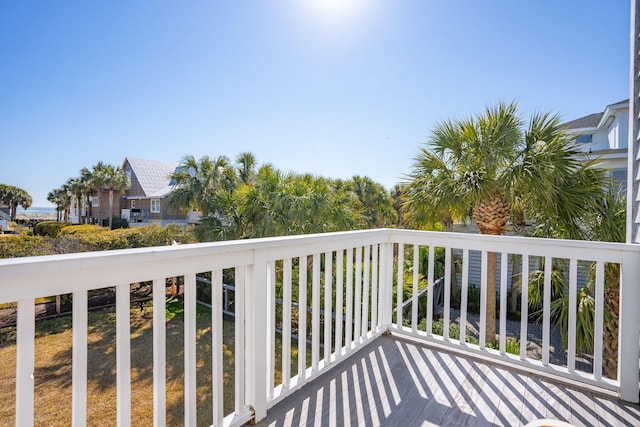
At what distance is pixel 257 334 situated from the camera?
5.24 ft

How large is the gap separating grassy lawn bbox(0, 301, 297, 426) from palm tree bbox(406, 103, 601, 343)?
395 centimetres

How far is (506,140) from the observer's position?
4555 millimetres

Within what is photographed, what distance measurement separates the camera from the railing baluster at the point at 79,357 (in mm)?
993

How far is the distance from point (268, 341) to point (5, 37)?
55.0 ft

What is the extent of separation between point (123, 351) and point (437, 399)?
5.37 feet

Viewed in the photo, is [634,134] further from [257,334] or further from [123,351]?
[123,351]

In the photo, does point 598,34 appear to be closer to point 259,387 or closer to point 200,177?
point 259,387

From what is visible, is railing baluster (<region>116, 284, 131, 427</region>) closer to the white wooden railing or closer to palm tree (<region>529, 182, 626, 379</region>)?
the white wooden railing

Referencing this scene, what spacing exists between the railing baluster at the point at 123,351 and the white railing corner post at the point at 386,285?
1.99m

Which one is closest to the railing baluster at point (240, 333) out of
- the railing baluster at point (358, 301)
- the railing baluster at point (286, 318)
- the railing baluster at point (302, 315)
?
the railing baluster at point (286, 318)

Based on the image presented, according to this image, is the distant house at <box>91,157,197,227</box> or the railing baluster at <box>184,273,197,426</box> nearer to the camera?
the railing baluster at <box>184,273,197,426</box>

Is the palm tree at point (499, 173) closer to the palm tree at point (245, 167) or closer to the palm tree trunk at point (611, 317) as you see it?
the palm tree trunk at point (611, 317)

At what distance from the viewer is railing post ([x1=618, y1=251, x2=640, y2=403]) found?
180cm

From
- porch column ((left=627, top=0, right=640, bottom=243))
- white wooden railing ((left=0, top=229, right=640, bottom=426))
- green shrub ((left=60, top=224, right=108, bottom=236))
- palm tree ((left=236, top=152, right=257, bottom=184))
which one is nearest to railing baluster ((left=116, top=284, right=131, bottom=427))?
white wooden railing ((left=0, top=229, right=640, bottom=426))
